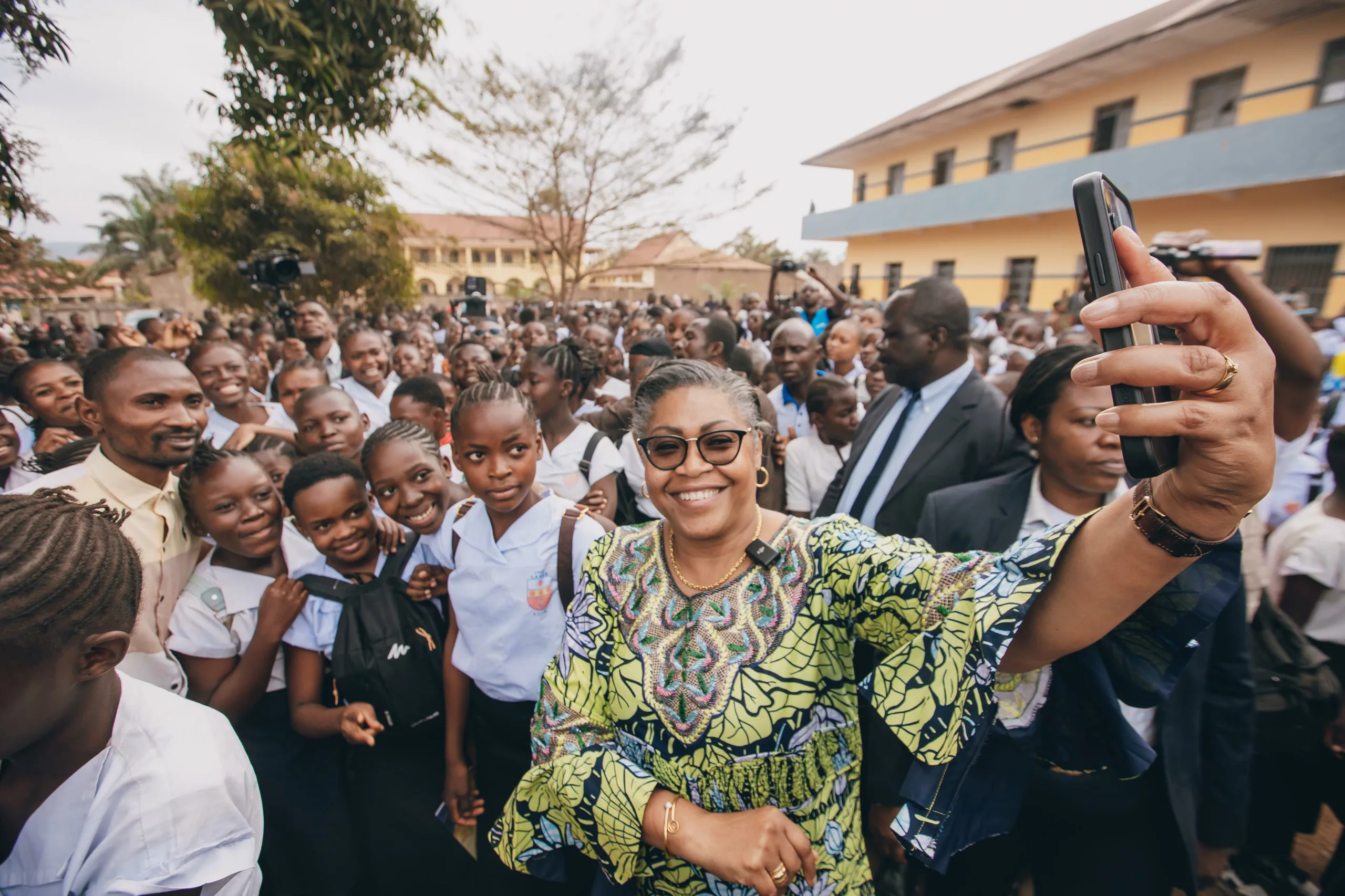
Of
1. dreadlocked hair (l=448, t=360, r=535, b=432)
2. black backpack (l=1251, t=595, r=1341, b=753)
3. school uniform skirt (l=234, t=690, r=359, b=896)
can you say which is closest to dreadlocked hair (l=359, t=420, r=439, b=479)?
dreadlocked hair (l=448, t=360, r=535, b=432)

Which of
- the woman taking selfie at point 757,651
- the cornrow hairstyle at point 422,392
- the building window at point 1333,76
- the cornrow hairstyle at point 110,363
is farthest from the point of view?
the building window at point 1333,76

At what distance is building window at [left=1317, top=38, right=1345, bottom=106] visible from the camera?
9969 mm

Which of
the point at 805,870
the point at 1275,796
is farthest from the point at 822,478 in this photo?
the point at 805,870

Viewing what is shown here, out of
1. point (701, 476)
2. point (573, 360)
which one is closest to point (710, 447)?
point (701, 476)

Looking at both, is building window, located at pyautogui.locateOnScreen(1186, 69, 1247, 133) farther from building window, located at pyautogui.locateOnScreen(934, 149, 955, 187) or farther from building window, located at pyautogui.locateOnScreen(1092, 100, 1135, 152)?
building window, located at pyautogui.locateOnScreen(934, 149, 955, 187)

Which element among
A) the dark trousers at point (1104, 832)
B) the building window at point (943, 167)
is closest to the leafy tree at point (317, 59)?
the dark trousers at point (1104, 832)

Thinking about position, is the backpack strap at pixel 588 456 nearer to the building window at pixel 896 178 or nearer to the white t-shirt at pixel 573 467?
the white t-shirt at pixel 573 467

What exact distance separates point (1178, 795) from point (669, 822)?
1455 millimetres

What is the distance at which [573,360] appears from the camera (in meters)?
3.48

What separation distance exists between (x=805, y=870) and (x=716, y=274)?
35605 mm

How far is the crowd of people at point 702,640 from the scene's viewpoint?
100 centimetres

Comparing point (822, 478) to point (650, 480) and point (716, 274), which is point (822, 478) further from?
point (716, 274)

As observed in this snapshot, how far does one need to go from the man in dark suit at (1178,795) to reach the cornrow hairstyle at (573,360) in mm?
2293

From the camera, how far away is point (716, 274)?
3491cm
